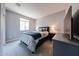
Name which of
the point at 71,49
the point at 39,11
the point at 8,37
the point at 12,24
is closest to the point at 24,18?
the point at 12,24

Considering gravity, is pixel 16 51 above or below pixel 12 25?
below

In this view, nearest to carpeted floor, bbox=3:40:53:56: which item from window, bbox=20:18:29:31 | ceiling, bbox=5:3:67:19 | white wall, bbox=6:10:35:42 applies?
white wall, bbox=6:10:35:42

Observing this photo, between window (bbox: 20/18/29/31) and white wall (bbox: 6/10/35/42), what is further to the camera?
window (bbox: 20/18/29/31)

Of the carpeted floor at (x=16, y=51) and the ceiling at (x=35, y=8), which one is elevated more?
the ceiling at (x=35, y=8)

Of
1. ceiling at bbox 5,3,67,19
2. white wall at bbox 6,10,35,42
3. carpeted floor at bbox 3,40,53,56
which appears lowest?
carpeted floor at bbox 3,40,53,56

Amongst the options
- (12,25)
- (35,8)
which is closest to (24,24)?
(12,25)

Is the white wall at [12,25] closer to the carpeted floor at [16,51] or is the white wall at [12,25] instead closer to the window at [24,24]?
the window at [24,24]

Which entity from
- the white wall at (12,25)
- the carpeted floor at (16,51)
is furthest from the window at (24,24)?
the carpeted floor at (16,51)

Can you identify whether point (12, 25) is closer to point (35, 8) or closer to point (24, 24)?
point (24, 24)

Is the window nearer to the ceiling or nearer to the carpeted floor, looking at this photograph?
the ceiling

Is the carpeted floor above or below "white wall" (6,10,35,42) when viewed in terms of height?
below

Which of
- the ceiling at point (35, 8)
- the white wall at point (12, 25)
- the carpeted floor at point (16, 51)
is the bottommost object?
the carpeted floor at point (16, 51)

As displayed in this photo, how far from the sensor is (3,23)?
137 centimetres

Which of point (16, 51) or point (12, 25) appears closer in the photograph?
point (12, 25)
